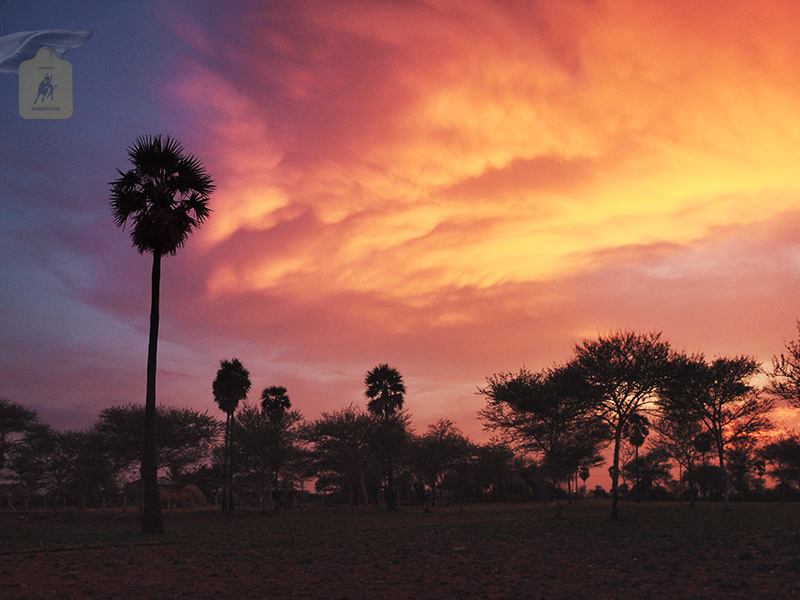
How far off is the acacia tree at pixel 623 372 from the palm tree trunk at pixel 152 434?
91.1 ft

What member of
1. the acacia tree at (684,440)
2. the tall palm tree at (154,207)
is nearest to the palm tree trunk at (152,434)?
the tall palm tree at (154,207)

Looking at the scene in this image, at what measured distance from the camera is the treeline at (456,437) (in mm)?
37812

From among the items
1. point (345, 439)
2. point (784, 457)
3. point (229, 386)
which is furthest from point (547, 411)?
point (784, 457)

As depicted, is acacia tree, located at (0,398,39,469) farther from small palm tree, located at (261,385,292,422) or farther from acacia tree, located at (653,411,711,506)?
acacia tree, located at (653,411,711,506)

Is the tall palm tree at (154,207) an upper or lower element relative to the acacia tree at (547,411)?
upper

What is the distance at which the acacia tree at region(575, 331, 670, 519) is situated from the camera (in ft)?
120

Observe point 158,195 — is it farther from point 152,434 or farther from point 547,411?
point 547,411

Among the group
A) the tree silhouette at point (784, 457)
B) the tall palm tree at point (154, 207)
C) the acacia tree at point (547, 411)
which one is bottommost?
the tree silhouette at point (784, 457)

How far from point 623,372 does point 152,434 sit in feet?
96.6

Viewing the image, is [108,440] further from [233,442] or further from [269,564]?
[269,564]

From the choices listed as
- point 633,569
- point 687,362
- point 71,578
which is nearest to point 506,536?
point 633,569

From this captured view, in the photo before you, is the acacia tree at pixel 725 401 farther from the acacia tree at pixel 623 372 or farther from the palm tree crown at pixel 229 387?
the palm tree crown at pixel 229 387

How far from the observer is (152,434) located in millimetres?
28516

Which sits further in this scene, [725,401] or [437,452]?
[437,452]
